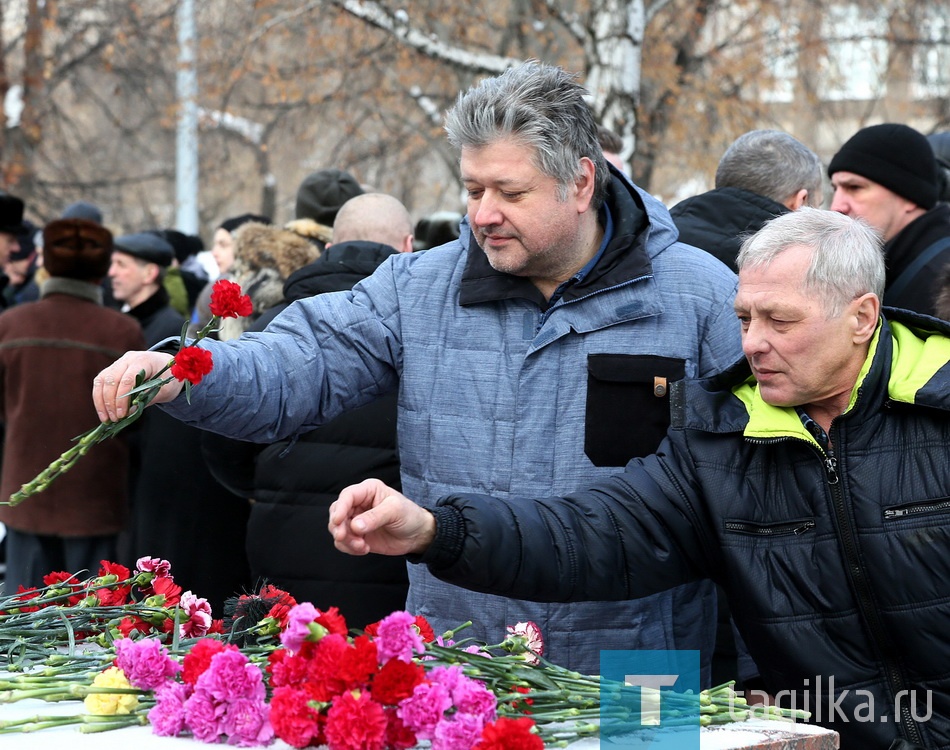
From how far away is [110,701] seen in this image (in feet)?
6.22

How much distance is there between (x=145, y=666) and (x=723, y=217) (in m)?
2.63

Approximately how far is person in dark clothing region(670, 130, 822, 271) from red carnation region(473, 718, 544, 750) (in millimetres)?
2455

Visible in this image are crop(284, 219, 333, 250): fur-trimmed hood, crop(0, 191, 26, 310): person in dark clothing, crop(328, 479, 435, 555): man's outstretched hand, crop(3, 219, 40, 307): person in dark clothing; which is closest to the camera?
crop(328, 479, 435, 555): man's outstretched hand

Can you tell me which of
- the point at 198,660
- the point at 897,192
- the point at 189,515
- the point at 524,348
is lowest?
the point at 189,515

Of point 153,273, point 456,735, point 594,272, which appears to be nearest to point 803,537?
point 594,272

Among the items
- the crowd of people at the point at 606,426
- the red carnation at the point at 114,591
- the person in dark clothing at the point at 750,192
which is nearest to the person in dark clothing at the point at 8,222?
the crowd of people at the point at 606,426

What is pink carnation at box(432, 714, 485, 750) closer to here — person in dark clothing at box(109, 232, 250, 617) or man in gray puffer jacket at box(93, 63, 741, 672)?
man in gray puffer jacket at box(93, 63, 741, 672)

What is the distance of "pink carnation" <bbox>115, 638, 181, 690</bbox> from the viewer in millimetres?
1935

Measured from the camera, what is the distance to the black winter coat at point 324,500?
3750mm

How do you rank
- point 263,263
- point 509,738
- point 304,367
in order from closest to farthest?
point 509,738
point 304,367
point 263,263

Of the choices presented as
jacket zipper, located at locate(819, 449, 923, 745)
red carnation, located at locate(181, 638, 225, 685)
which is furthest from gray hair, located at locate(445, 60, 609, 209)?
red carnation, located at locate(181, 638, 225, 685)

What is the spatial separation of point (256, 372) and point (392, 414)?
3.65 feet

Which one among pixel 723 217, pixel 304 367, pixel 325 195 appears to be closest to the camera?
pixel 304 367

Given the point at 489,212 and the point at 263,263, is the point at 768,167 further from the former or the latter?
the point at 263,263
